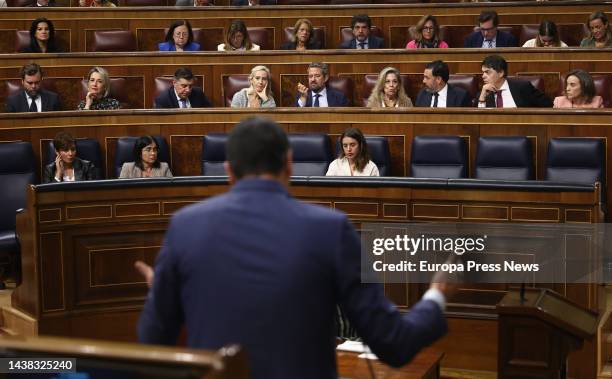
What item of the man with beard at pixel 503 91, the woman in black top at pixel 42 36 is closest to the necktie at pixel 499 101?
the man with beard at pixel 503 91

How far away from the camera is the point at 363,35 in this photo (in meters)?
4.41

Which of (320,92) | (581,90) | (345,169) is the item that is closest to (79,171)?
(345,169)

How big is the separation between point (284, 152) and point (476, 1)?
151 inches

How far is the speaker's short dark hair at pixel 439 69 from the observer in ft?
12.2

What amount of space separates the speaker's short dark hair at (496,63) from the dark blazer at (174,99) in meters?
1.07

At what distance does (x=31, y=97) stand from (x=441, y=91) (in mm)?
1542

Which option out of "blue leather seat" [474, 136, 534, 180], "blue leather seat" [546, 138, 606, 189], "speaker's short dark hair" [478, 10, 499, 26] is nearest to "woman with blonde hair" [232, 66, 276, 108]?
"blue leather seat" [474, 136, 534, 180]

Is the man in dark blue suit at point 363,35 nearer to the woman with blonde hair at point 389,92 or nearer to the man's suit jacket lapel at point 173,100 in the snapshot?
the woman with blonde hair at point 389,92

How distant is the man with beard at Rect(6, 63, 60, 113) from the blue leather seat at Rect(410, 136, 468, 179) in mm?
1456

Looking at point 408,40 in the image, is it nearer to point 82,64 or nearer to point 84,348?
point 82,64

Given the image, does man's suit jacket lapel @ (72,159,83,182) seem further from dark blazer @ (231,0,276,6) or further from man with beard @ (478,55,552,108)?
dark blazer @ (231,0,276,6)

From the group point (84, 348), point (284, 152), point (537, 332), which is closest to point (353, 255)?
point (284, 152)

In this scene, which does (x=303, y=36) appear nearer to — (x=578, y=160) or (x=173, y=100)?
(x=173, y=100)

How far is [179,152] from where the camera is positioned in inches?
142
